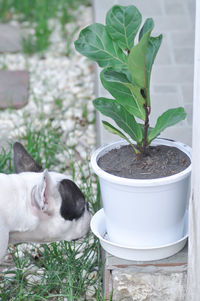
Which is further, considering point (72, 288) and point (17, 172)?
point (17, 172)

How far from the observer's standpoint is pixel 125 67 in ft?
7.67

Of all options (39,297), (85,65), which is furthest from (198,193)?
(85,65)

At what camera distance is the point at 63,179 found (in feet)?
8.79

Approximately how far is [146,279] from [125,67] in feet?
2.97

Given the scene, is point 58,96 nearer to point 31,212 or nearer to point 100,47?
point 31,212

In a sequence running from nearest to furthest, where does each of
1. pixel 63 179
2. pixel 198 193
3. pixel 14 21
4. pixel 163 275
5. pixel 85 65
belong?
pixel 198 193, pixel 163 275, pixel 63 179, pixel 85 65, pixel 14 21

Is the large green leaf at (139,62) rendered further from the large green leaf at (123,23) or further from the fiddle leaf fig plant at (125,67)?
the large green leaf at (123,23)

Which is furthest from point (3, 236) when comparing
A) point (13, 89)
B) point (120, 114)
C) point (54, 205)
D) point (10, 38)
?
point (10, 38)

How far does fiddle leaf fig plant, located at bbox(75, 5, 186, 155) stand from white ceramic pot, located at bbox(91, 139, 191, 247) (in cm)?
21

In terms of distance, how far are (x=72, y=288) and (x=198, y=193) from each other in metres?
0.77

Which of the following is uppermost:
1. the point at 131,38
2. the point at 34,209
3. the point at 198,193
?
the point at 131,38

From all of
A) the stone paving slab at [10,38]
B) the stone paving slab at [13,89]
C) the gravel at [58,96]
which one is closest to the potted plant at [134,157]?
the gravel at [58,96]

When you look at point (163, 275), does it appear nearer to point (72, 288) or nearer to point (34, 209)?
point (72, 288)

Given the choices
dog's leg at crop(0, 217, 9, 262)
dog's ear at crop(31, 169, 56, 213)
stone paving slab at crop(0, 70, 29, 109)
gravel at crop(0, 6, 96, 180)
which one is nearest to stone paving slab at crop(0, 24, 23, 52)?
gravel at crop(0, 6, 96, 180)
